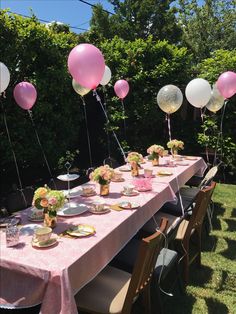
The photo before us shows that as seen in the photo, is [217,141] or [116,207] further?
[217,141]

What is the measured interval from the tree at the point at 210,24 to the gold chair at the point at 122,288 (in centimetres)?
1892

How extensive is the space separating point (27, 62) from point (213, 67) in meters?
4.39

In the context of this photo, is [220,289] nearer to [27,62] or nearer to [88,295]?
[88,295]

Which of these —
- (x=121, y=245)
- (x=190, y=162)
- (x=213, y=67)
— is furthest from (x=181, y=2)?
(x=121, y=245)

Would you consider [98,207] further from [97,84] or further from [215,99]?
[215,99]

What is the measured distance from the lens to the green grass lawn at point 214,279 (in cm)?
309

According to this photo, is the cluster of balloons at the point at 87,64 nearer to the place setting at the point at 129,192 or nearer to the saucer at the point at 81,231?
the place setting at the point at 129,192

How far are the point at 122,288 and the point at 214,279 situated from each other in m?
1.51

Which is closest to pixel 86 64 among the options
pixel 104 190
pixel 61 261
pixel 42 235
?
pixel 104 190

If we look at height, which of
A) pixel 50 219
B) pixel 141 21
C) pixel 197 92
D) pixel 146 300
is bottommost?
pixel 146 300

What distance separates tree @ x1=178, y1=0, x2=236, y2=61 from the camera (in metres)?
19.8

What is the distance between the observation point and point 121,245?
281 centimetres

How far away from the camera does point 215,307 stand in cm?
308

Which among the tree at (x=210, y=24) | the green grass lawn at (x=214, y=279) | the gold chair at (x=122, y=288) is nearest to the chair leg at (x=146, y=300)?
the gold chair at (x=122, y=288)
